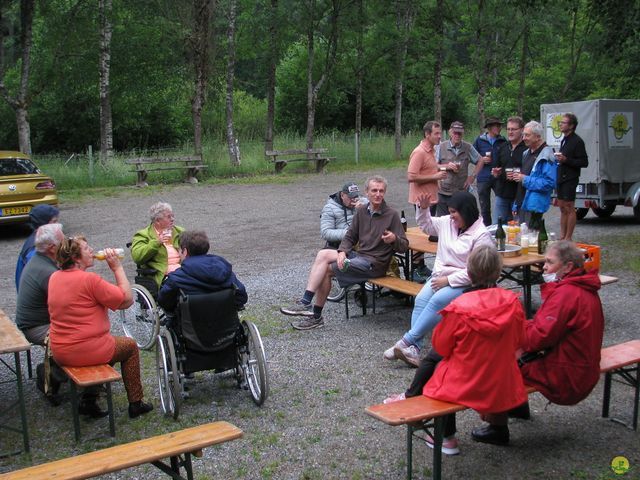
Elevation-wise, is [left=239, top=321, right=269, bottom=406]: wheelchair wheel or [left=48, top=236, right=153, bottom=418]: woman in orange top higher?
[left=48, top=236, right=153, bottom=418]: woman in orange top

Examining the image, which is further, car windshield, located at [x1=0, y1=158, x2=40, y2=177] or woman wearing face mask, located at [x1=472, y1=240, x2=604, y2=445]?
car windshield, located at [x1=0, y1=158, x2=40, y2=177]

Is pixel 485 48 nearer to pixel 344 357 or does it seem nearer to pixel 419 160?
pixel 419 160

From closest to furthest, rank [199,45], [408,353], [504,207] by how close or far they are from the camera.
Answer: [408,353] < [504,207] < [199,45]

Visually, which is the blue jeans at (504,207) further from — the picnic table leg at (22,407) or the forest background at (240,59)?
the forest background at (240,59)

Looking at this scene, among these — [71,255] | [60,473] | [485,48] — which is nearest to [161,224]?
[71,255]

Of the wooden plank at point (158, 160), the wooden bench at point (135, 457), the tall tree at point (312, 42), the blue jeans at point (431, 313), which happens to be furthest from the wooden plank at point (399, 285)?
the tall tree at point (312, 42)

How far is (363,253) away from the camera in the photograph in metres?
Result: 7.08

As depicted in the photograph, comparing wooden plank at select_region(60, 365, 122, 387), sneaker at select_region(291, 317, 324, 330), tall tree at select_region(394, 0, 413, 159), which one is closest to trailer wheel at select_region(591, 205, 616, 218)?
sneaker at select_region(291, 317, 324, 330)

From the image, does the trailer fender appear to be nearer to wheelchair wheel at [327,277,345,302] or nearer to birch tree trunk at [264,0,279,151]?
wheelchair wheel at [327,277,345,302]

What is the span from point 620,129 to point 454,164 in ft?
19.6

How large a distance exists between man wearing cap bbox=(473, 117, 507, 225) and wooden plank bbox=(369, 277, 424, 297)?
127 inches

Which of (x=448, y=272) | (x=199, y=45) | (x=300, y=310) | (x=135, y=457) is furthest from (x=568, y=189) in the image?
(x=199, y=45)

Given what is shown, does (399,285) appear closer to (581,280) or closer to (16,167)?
(581,280)

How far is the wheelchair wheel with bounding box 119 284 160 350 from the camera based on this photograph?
20.6 ft
